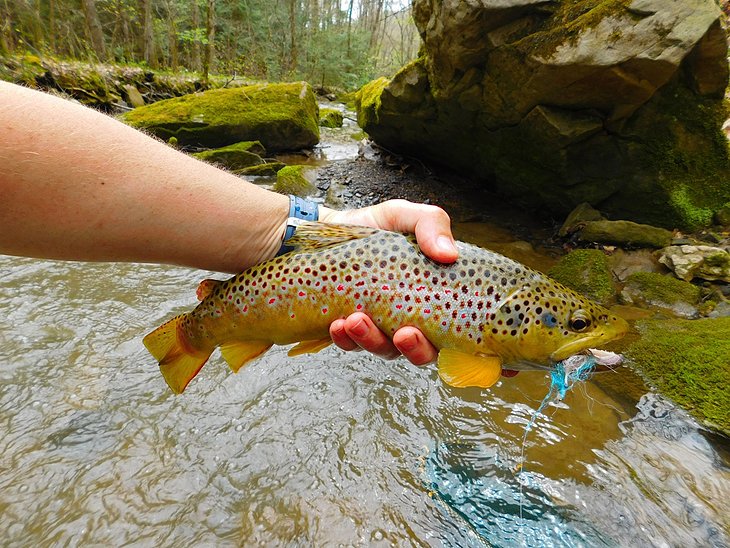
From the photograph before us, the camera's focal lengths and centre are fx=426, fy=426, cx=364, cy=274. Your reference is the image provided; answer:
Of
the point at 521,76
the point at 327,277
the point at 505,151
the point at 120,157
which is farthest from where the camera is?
the point at 505,151

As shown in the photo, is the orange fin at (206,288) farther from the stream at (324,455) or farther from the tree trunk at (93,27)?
the tree trunk at (93,27)

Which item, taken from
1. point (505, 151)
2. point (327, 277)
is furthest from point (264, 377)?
point (505, 151)

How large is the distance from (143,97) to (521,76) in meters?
16.2

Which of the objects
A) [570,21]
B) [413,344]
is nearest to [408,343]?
[413,344]

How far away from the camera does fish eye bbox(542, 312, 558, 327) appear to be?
234 cm

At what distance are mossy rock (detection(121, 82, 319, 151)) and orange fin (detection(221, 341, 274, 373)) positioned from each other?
40.0 feet

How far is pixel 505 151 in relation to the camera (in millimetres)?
8492

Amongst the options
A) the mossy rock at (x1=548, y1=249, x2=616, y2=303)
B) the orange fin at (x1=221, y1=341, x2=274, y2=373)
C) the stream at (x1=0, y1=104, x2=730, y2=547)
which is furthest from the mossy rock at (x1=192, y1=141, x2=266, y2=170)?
the orange fin at (x1=221, y1=341, x2=274, y2=373)

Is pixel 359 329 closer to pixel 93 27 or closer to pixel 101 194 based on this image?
pixel 101 194

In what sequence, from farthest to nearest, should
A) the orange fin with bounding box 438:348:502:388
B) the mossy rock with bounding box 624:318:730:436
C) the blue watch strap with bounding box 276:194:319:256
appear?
the mossy rock with bounding box 624:318:730:436
the blue watch strap with bounding box 276:194:319:256
the orange fin with bounding box 438:348:502:388

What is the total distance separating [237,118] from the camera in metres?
13.5

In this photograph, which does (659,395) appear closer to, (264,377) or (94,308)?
(264,377)

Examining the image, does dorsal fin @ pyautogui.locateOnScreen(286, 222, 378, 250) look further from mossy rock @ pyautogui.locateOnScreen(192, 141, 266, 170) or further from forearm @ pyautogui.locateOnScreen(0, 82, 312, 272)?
mossy rock @ pyautogui.locateOnScreen(192, 141, 266, 170)

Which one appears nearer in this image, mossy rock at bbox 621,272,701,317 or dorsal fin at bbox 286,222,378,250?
dorsal fin at bbox 286,222,378,250
